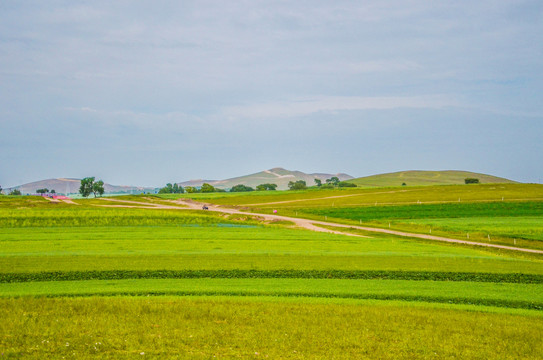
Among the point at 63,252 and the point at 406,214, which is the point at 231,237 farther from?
the point at 406,214

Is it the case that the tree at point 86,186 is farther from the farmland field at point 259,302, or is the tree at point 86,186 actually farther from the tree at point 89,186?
the farmland field at point 259,302

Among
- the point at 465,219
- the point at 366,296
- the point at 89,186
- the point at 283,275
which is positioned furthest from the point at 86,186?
the point at 366,296

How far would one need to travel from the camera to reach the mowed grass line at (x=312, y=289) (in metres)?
17.7

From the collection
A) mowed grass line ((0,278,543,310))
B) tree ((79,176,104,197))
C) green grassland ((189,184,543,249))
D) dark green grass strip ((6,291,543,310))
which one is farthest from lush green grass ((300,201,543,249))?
tree ((79,176,104,197))

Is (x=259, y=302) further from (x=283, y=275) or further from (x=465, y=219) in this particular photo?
(x=465, y=219)

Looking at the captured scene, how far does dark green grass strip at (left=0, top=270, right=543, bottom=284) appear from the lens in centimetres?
2167

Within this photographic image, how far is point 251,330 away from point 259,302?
336 cm

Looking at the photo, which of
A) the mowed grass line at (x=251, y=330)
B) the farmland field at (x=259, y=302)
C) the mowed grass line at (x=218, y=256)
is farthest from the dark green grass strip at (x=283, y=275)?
the mowed grass line at (x=251, y=330)

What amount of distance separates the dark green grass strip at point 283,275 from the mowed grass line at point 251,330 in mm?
6099

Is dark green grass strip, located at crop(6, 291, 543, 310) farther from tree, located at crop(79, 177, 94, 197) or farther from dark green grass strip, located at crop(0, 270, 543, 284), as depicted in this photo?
tree, located at crop(79, 177, 94, 197)

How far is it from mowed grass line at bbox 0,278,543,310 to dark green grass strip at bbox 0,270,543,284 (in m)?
1.37

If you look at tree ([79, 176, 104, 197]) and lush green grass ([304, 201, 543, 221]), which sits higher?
tree ([79, 176, 104, 197])

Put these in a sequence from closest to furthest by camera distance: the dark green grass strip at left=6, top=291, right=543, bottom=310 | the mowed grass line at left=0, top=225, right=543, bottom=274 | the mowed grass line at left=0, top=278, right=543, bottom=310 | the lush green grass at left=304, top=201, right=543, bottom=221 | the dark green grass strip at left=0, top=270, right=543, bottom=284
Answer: the dark green grass strip at left=6, top=291, right=543, bottom=310 → the mowed grass line at left=0, top=278, right=543, bottom=310 → the dark green grass strip at left=0, top=270, right=543, bottom=284 → the mowed grass line at left=0, top=225, right=543, bottom=274 → the lush green grass at left=304, top=201, right=543, bottom=221

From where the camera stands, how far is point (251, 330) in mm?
12883
